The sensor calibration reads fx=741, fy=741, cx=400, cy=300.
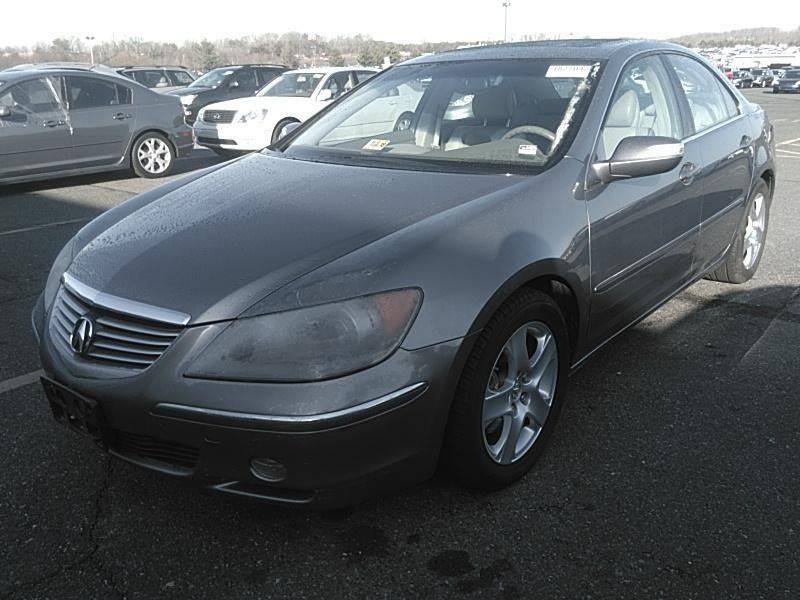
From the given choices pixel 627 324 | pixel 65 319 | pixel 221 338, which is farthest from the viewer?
pixel 627 324

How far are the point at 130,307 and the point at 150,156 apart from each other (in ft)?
28.2

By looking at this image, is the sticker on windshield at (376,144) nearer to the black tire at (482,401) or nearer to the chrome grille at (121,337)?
the black tire at (482,401)

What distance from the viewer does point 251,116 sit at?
38.3 ft

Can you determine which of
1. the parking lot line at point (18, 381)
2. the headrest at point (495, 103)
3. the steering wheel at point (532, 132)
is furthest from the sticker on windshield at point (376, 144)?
the parking lot line at point (18, 381)

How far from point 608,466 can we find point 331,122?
85.2 inches

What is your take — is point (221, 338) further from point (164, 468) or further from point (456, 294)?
point (456, 294)

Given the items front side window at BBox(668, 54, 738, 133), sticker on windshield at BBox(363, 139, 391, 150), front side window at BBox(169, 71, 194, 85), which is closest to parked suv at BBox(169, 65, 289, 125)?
front side window at BBox(169, 71, 194, 85)

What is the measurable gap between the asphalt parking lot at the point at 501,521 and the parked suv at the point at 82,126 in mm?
6248

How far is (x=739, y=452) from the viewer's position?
2914 millimetres

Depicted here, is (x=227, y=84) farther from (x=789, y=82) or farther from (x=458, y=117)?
(x=789, y=82)

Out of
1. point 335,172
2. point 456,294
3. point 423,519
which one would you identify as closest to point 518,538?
point 423,519

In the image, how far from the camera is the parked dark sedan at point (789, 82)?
3864 centimetres

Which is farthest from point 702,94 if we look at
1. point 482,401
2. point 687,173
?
point 482,401

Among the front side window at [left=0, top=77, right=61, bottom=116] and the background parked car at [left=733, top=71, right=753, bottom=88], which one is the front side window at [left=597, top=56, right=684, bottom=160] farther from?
the background parked car at [left=733, top=71, right=753, bottom=88]
